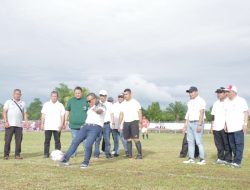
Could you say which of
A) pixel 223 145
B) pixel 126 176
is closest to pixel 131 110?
pixel 223 145

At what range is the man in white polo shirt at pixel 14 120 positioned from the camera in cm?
1273

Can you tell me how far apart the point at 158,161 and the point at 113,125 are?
8.51 ft

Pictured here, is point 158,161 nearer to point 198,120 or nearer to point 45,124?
point 198,120

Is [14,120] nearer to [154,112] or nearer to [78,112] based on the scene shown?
[78,112]

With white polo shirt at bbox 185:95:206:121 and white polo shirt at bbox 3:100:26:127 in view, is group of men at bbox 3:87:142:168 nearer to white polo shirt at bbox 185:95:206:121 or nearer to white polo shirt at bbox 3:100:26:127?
white polo shirt at bbox 3:100:26:127

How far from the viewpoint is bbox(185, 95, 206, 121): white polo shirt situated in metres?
11.7

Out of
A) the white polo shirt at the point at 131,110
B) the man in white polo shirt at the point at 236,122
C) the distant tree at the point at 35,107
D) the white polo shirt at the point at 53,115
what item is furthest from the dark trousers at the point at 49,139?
the distant tree at the point at 35,107

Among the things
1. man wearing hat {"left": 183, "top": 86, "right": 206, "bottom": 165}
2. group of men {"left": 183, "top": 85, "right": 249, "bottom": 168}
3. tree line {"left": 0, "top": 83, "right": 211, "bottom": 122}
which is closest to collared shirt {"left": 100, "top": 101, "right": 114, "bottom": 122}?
group of men {"left": 183, "top": 85, "right": 249, "bottom": 168}

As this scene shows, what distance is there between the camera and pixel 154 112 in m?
104

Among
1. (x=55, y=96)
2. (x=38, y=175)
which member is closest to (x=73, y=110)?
(x=55, y=96)

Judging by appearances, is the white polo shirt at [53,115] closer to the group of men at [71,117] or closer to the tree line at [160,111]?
the group of men at [71,117]

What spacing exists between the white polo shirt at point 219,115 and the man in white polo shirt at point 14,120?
5.49 meters

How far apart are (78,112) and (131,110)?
5.01 feet

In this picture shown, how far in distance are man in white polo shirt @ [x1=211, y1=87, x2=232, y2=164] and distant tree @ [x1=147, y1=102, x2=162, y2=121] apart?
9078cm
